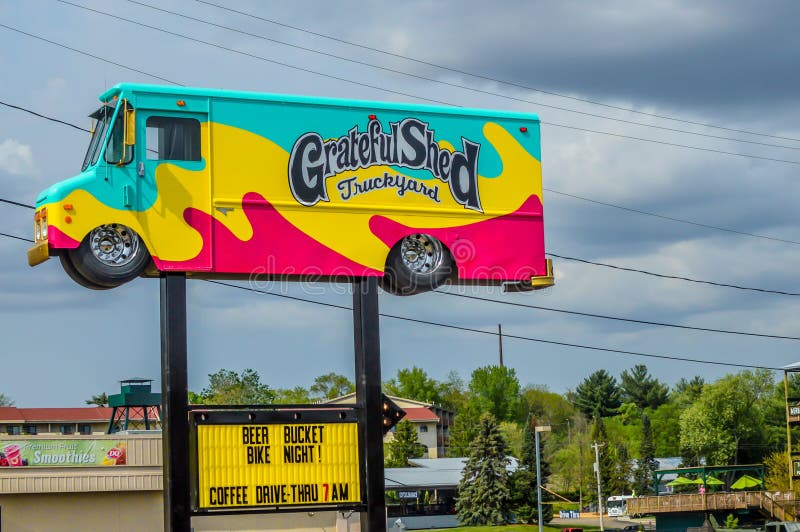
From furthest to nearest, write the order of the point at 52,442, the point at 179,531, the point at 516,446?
1. the point at 516,446
2. the point at 52,442
3. the point at 179,531

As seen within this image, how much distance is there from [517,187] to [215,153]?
5706mm

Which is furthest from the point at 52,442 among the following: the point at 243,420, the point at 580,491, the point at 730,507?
the point at 580,491

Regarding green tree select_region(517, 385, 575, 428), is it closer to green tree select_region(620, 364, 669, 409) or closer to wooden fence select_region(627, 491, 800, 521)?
green tree select_region(620, 364, 669, 409)

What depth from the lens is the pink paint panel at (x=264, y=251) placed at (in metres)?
18.5

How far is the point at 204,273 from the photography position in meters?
18.6

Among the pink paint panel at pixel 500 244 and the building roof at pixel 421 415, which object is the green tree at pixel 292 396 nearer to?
the building roof at pixel 421 415

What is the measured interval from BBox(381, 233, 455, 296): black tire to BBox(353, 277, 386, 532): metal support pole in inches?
20.9

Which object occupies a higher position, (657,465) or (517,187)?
(517,187)

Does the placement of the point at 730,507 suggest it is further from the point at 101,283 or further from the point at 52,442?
the point at 101,283

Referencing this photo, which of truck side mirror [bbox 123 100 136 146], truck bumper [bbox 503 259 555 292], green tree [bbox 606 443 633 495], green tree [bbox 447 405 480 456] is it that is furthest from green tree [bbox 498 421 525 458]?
truck side mirror [bbox 123 100 136 146]

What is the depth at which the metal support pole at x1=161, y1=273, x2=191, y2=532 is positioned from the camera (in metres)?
17.8

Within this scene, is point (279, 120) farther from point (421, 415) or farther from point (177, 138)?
point (421, 415)

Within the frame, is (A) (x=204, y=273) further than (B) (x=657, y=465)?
No

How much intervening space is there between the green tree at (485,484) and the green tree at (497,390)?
69.1 metres
